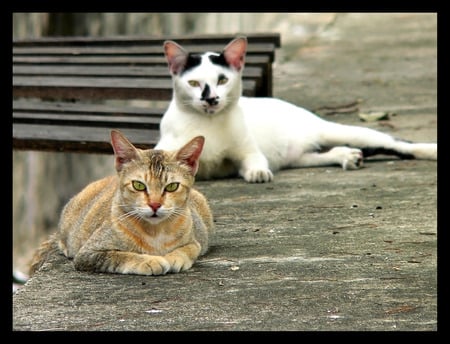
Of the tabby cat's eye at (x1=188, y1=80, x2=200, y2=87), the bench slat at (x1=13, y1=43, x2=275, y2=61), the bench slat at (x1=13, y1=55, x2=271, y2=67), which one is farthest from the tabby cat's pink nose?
the bench slat at (x1=13, y1=43, x2=275, y2=61)

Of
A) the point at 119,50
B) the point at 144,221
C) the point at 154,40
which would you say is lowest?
the point at 144,221

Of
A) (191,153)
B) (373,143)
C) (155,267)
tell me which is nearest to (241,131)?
(373,143)

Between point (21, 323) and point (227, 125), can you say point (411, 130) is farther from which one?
point (21, 323)

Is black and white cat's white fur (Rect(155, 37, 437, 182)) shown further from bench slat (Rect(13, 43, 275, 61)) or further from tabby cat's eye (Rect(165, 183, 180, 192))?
tabby cat's eye (Rect(165, 183, 180, 192))

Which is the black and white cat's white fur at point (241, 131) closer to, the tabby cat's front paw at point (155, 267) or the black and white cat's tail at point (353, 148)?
the black and white cat's tail at point (353, 148)

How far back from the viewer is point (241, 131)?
6992 mm

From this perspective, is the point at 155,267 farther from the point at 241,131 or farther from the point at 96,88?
the point at 96,88

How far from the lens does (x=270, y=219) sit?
575cm

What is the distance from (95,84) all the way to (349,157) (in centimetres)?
254

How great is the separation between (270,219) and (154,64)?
3.87 m

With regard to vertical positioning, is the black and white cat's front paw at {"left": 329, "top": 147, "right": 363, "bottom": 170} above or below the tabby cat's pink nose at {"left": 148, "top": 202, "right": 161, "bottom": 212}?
above

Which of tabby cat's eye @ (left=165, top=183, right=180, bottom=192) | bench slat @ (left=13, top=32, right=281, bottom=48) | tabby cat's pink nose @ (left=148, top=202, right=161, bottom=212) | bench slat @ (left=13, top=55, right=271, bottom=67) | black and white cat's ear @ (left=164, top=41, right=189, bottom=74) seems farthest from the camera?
bench slat @ (left=13, top=32, right=281, bottom=48)

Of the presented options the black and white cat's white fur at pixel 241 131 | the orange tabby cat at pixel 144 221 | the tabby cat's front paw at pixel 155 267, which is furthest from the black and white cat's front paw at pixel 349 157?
the tabby cat's front paw at pixel 155 267

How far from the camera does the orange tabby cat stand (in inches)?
177
